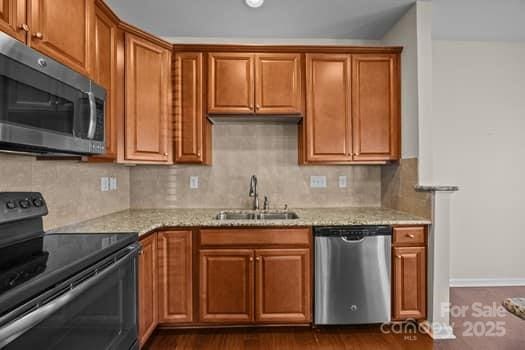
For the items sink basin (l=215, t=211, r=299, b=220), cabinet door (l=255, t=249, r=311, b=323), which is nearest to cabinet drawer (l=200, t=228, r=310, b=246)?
cabinet door (l=255, t=249, r=311, b=323)

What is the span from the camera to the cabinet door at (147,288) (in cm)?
200

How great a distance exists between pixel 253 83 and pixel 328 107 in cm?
69

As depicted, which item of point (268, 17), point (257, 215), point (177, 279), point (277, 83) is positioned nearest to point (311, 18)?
point (268, 17)

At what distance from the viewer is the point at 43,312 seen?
93cm

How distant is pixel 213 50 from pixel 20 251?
6.68 feet

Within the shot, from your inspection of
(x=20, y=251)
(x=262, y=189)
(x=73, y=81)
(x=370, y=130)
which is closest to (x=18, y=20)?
(x=73, y=81)

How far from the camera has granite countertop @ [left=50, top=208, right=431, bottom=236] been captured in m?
2.05

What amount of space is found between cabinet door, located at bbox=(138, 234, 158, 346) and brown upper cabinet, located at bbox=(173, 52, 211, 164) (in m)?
0.84

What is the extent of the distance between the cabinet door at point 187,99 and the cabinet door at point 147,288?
2.80ft

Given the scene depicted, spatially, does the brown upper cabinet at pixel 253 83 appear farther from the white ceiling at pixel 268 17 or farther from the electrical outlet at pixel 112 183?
the electrical outlet at pixel 112 183

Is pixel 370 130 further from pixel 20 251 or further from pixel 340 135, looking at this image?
pixel 20 251

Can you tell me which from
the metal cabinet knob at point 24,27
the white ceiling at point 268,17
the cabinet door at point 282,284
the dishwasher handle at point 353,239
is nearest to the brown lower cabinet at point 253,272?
the cabinet door at point 282,284

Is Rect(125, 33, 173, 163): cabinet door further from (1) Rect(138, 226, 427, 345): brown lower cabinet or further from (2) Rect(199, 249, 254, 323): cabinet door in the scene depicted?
(2) Rect(199, 249, 254, 323): cabinet door

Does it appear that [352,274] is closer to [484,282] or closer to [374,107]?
[374,107]
